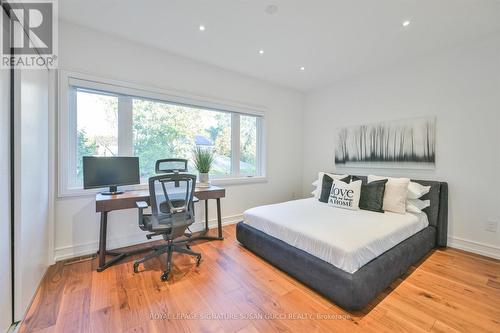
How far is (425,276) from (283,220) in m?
1.48

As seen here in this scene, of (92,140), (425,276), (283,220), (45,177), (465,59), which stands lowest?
(425,276)

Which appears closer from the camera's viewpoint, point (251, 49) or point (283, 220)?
point (283, 220)

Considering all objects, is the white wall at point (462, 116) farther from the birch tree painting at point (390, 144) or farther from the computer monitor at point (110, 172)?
the computer monitor at point (110, 172)

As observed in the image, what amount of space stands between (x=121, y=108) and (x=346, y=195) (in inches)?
126

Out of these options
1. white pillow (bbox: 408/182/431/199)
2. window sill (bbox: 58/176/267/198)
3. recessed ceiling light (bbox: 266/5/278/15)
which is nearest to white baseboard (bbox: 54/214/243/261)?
window sill (bbox: 58/176/267/198)

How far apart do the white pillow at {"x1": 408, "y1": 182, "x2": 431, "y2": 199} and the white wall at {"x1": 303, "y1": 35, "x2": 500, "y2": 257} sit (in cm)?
30

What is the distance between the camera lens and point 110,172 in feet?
7.98

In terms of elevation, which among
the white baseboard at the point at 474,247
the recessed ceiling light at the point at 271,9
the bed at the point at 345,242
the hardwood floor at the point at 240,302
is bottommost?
the hardwood floor at the point at 240,302

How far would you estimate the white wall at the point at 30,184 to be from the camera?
1.49 metres

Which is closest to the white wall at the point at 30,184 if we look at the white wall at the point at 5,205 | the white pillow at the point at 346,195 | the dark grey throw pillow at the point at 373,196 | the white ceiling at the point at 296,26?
the white wall at the point at 5,205

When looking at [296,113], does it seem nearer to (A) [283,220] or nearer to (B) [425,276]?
(A) [283,220]

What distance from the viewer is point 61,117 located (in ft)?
7.63

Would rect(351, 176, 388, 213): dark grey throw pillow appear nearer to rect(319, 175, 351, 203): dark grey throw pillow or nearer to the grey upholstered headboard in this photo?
rect(319, 175, 351, 203): dark grey throw pillow

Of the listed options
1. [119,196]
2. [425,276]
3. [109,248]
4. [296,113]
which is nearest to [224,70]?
[296,113]
